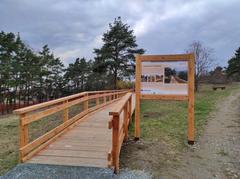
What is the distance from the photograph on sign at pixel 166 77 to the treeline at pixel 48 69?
77.7 ft

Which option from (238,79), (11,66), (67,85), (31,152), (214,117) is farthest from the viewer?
(238,79)

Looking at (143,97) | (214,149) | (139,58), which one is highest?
(139,58)

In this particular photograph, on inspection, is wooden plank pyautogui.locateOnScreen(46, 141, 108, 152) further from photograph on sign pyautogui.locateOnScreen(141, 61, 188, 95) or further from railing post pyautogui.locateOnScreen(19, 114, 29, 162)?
photograph on sign pyautogui.locateOnScreen(141, 61, 188, 95)

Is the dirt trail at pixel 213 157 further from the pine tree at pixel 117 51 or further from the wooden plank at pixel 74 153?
the pine tree at pixel 117 51

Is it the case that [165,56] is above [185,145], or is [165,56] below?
above

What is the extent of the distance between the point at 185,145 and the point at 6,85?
97.6 ft

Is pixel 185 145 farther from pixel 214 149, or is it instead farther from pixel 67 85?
pixel 67 85

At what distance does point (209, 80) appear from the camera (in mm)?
50375

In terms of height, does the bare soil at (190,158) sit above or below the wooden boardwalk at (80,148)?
below

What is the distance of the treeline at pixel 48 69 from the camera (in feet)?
102

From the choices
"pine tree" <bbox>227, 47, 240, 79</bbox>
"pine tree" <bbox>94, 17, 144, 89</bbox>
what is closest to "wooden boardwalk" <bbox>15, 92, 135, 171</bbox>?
"pine tree" <bbox>94, 17, 144, 89</bbox>

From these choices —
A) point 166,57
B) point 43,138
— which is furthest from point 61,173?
point 166,57

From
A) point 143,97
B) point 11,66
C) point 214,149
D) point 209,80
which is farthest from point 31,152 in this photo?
point 209,80

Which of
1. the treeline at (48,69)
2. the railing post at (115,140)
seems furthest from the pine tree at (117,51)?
the railing post at (115,140)
